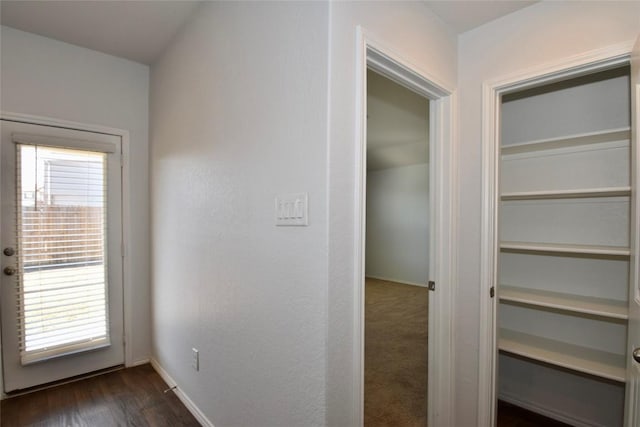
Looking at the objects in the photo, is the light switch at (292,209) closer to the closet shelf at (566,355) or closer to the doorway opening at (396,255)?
the doorway opening at (396,255)

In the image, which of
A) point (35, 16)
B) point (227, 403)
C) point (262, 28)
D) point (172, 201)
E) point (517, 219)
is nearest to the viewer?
point (262, 28)

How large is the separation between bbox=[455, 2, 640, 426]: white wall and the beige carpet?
1.55 feet

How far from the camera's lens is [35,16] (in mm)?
2062

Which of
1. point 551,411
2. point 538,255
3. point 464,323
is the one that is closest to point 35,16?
point 464,323

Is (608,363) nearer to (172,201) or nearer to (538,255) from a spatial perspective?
(538,255)

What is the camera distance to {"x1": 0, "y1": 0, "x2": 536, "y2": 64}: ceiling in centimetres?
166

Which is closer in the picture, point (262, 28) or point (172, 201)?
point (262, 28)

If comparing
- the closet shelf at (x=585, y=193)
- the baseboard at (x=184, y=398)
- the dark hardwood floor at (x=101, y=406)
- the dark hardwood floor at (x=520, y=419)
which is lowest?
the dark hardwood floor at (x=520, y=419)

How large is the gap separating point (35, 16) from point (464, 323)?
11.2 ft

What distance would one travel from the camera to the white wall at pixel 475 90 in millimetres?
1566

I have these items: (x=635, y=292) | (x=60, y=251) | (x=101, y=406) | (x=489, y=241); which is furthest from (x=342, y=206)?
(x=60, y=251)

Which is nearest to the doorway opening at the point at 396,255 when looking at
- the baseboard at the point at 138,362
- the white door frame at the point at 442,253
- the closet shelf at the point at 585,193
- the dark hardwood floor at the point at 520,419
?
the white door frame at the point at 442,253

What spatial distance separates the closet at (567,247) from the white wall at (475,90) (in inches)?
12.7

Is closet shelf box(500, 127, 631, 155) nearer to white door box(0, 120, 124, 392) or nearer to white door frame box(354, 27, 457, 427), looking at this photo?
white door frame box(354, 27, 457, 427)
